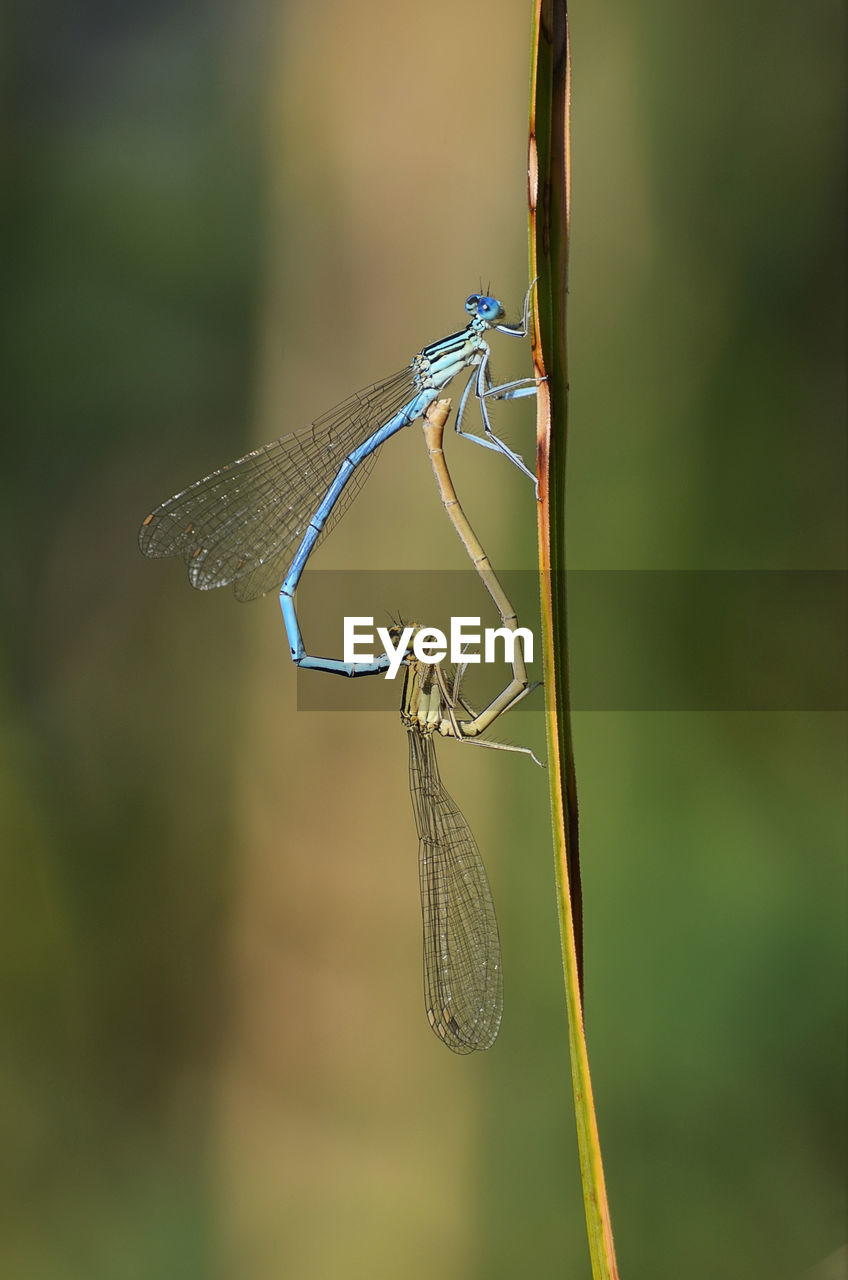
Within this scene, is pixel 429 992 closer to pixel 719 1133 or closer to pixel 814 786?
pixel 719 1133

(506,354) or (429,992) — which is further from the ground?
(506,354)

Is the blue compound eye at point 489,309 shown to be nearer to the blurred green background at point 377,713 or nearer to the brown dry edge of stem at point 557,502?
the blurred green background at point 377,713

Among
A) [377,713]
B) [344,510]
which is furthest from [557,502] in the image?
[377,713]

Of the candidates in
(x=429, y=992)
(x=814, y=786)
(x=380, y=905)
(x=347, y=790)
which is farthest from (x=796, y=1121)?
(x=347, y=790)

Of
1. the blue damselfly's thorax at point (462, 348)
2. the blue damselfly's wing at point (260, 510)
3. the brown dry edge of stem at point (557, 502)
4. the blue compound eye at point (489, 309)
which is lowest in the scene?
the brown dry edge of stem at point (557, 502)

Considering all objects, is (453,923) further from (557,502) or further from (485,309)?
(557,502)
